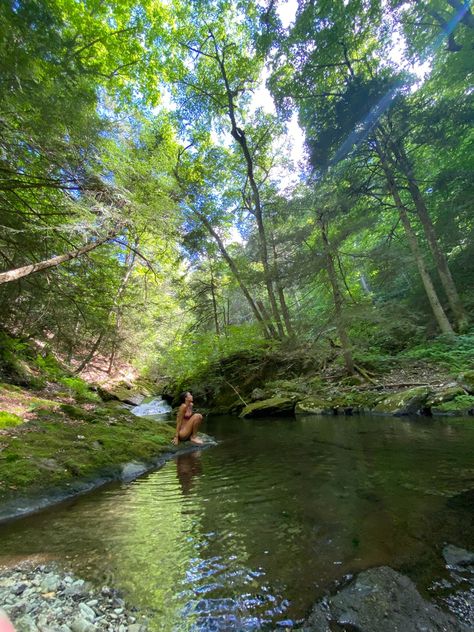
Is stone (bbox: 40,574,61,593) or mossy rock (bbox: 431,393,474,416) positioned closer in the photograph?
stone (bbox: 40,574,61,593)

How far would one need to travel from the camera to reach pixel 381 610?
6.63 ft

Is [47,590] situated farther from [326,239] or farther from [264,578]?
[326,239]

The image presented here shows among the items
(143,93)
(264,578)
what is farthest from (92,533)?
(143,93)

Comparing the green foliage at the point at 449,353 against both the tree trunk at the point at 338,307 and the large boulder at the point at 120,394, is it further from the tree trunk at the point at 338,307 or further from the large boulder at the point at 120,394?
the large boulder at the point at 120,394

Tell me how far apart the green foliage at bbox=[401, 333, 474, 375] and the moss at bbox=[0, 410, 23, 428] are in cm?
1154

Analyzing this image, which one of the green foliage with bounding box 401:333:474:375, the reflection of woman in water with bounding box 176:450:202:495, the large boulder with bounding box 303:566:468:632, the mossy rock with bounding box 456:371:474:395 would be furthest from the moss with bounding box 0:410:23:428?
the green foliage with bounding box 401:333:474:375

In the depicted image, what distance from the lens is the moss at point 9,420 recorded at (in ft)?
19.7

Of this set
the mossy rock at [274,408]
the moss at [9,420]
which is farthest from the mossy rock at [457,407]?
the moss at [9,420]

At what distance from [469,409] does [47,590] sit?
349 inches

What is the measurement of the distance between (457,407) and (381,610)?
296 inches

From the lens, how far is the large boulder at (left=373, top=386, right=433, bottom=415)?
8773 mm

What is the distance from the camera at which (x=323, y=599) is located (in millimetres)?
2174

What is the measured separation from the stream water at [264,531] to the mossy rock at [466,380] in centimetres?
319

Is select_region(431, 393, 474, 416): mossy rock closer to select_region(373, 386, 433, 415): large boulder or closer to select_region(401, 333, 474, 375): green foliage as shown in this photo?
select_region(373, 386, 433, 415): large boulder
